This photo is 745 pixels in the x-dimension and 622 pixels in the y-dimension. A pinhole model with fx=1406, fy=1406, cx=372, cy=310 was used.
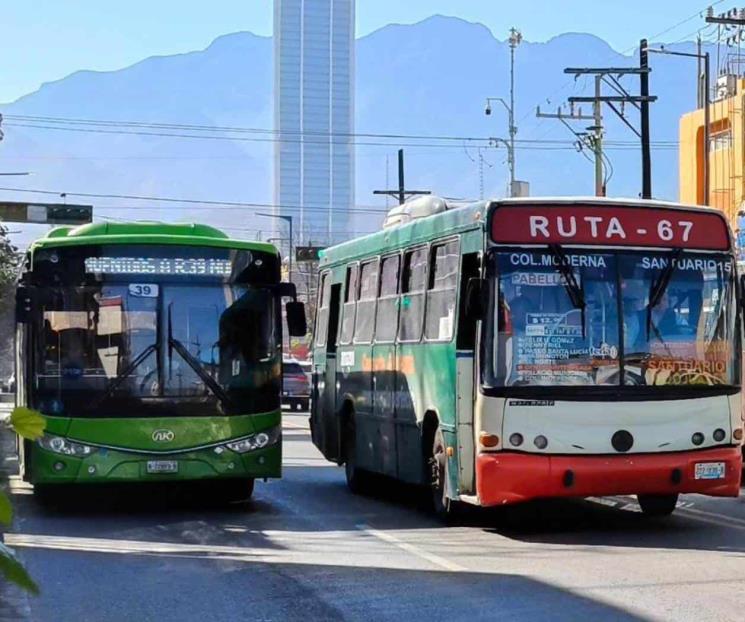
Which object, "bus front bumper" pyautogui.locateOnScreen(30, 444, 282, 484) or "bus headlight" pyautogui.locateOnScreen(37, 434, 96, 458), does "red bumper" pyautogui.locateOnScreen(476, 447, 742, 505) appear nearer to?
"bus front bumper" pyautogui.locateOnScreen(30, 444, 282, 484)

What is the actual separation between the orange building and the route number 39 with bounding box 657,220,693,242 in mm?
32007

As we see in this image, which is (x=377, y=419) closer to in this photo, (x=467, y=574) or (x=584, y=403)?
(x=584, y=403)

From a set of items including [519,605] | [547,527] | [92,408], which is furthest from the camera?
[92,408]

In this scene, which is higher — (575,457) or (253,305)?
(253,305)

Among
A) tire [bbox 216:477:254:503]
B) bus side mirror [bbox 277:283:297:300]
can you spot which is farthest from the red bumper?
tire [bbox 216:477:254:503]

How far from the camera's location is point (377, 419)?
15430 millimetres

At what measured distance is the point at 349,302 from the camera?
1714cm

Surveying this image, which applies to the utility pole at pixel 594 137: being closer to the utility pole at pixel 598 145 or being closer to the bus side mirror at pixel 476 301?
the utility pole at pixel 598 145

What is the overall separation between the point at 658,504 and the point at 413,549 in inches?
120

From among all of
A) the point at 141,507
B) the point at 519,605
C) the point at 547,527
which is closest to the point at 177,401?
the point at 141,507

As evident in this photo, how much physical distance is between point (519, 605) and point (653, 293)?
419 cm

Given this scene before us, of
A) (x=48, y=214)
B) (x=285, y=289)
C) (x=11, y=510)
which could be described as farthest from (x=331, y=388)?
(x=48, y=214)

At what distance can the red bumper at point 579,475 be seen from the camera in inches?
455

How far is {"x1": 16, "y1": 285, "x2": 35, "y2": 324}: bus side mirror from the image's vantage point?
13.7 meters
